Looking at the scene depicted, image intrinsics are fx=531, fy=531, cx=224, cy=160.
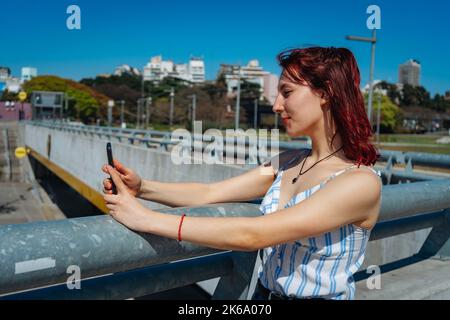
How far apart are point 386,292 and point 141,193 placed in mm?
1407

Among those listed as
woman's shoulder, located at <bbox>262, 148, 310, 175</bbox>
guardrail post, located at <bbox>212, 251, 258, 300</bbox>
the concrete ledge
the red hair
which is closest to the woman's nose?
the red hair

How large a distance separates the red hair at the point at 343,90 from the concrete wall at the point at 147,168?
3.47 meters

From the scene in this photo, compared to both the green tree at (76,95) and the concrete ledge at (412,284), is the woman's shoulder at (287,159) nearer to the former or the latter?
the concrete ledge at (412,284)

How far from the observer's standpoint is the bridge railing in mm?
1446

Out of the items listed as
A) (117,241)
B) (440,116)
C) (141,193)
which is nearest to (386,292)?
(141,193)

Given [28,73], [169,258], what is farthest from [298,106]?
[28,73]

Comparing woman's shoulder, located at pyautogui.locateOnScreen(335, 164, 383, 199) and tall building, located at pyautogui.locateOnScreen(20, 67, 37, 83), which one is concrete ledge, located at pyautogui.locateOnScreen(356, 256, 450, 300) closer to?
woman's shoulder, located at pyautogui.locateOnScreen(335, 164, 383, 199)

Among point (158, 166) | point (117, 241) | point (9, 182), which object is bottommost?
point (9, 182)

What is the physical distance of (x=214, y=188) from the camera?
8.41 feet

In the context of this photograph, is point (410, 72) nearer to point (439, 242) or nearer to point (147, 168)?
point (147, 168)

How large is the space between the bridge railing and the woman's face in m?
0.38

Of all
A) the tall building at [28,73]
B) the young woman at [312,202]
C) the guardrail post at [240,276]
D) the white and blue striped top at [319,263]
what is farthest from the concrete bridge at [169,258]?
the tall building at [28,73]
